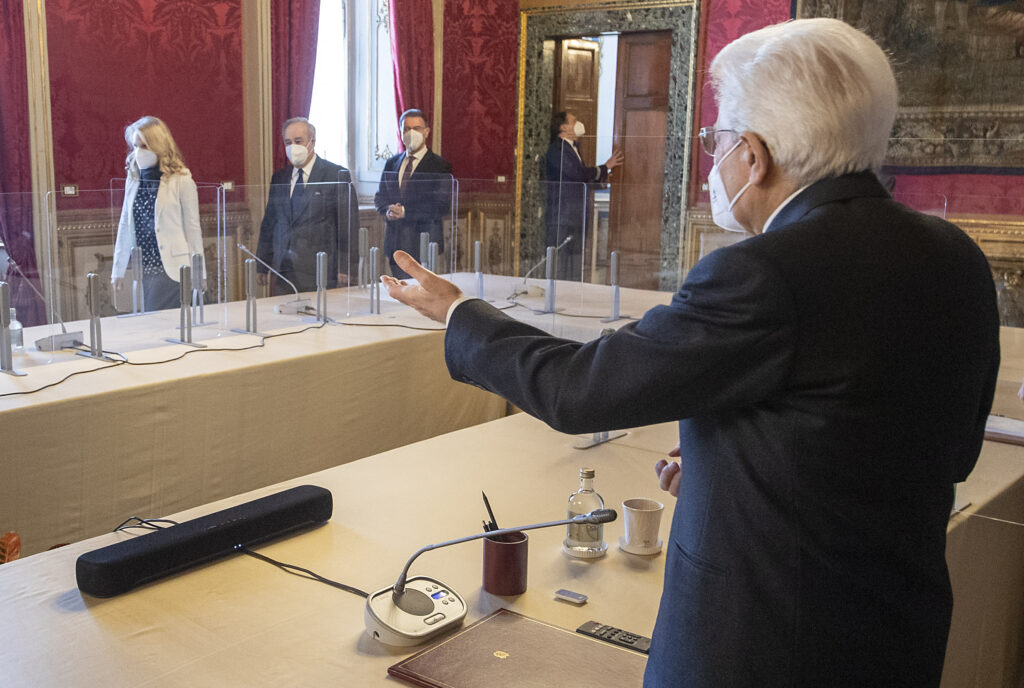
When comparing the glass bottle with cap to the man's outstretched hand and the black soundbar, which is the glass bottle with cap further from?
the man's outstretched hand

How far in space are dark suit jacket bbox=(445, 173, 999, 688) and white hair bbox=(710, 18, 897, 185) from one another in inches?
1.3

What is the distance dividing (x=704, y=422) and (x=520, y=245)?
363cm

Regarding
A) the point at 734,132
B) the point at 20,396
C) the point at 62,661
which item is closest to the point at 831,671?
the point at 734,132

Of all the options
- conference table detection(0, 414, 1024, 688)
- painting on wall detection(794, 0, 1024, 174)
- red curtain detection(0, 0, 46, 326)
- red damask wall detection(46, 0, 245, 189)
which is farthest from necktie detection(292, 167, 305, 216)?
painting on wall detection(794, 0, 1024, 174)

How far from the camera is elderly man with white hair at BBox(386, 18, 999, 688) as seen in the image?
92cm

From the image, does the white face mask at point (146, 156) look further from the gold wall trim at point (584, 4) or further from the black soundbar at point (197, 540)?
the gold wall trim at point (584, 4)

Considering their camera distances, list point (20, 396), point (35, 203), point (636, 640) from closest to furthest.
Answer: point (636, 640)
point (20, 396)
point (35, 203)

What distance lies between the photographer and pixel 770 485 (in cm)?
94

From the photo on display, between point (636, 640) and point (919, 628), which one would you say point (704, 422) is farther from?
point (636, 640)

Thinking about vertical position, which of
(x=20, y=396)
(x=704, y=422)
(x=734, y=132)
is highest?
(x=734, y=132)

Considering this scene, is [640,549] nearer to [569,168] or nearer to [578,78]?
[569,168]

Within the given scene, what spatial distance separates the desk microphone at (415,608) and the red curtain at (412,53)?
6.09 m

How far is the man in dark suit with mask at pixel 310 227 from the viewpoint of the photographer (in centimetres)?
400

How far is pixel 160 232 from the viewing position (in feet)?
12.0
